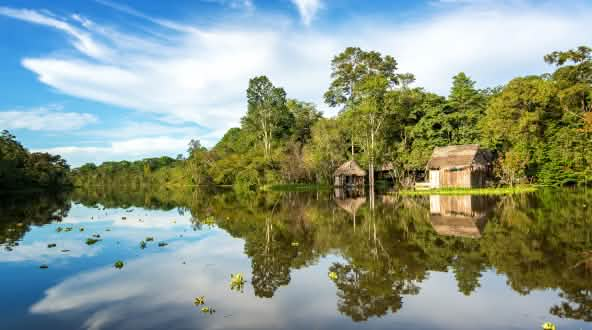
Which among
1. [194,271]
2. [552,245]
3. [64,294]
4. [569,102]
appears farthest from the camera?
[569,102]

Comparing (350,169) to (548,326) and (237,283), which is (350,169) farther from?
(548,326)

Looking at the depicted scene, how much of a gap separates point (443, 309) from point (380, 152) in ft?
130

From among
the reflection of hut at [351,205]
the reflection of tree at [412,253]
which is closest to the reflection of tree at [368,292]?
the reflection of tree at [412,253]

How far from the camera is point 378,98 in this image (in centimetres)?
4319

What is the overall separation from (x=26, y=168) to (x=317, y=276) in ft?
219

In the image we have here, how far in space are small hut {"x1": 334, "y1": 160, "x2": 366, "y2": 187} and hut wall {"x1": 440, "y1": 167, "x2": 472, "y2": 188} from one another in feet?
36.8

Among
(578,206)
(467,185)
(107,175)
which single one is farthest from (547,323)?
(107,175)

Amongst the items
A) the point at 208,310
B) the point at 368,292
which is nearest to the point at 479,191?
the point at 368,292

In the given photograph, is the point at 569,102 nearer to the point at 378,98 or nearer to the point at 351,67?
the point at 378,98

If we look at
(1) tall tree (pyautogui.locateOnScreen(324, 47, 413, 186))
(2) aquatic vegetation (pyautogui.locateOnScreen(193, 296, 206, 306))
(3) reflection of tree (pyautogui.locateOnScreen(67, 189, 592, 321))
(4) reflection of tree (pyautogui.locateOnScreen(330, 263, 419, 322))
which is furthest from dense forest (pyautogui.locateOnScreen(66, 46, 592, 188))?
(2) aquatic vegetation (pyautogui.locateOnScreen(193, 296, 206, 306))

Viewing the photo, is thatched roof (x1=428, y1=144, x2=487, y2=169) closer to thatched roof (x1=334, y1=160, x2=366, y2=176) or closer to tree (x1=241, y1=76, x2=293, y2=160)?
thatched roof (x1=334, y1=160, x2=366, y2=176)

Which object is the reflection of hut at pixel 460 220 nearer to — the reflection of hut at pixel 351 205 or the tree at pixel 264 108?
the reflection of hut at pixel 351 205

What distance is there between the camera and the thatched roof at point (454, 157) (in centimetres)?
3684

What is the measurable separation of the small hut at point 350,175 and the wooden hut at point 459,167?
10341 millimetres
